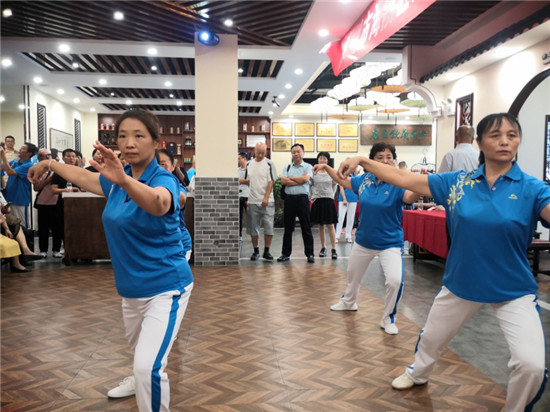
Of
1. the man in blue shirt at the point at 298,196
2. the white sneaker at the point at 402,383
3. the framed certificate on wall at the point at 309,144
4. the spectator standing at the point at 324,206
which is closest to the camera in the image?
the white sneaker at the point at 402,383

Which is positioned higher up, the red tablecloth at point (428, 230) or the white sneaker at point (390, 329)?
the red tablecloth at point (428, 230)

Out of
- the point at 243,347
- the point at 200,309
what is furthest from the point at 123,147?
the point at 200,309

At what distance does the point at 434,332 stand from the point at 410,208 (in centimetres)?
529

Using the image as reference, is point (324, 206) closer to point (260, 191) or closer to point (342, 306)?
point (260, 191)

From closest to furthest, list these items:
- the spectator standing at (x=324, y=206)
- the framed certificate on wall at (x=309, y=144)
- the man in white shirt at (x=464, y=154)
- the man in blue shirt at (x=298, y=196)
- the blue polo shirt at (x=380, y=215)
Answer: the blue polo shirt at (x=380, y=215) → the man in white shirt at (x=464, y=154) → the man in blue shirt at (x=298, y=196) → the spectator standing at (x=324, y=206) → the framed certificate on wall at (x=309, y=144)

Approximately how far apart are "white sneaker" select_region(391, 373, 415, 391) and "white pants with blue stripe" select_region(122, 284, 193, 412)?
150 cm

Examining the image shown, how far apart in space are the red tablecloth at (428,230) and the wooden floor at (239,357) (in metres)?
1.18

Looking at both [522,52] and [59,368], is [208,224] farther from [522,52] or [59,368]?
[522,52]

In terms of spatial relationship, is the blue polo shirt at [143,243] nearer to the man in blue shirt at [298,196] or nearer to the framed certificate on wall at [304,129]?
the man in blue shirt at [298,196]

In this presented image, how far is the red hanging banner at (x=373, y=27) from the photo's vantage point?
399 cm

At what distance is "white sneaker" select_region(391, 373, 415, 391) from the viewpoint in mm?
2756

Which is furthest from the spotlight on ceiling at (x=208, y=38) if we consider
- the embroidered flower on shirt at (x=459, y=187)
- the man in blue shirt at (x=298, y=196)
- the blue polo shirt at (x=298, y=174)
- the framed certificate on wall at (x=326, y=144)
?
the framed certificate on wall at (x=326, y=144)

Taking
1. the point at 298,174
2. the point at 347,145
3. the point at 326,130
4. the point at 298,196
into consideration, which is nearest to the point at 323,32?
the point at 298,174

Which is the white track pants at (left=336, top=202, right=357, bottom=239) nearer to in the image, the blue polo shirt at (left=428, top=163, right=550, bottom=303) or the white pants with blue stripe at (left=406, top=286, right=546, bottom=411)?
the white pants with blue stripe at (left=406, top=286, right=546, bottom=411)
